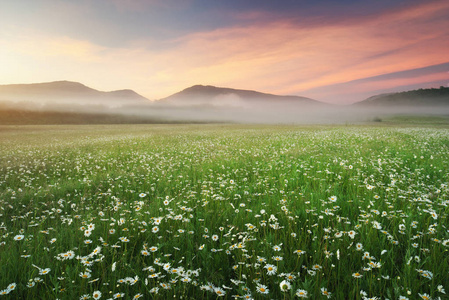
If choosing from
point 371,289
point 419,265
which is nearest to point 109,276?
point 371,289

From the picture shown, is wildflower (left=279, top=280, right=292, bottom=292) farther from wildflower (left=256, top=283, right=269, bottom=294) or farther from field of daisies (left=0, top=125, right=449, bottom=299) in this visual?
wildflower (left=256, top=283, right=269, bottom=294)

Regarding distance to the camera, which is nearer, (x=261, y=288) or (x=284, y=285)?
(x=284, y=285)

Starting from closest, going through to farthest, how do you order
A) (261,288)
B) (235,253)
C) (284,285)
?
1. (284,285)
2. (261,288)
3. (235,253)

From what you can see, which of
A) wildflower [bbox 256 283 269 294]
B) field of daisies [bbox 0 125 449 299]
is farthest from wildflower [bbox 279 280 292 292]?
wildflower [bbox 256 283 269 294]

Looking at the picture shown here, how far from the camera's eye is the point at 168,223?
13.1 ft

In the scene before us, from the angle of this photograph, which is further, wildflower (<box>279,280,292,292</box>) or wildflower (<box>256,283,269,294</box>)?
wildflower (<box>256,283,269,294</box>)

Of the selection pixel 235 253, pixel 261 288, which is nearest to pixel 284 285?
pixel 261 288

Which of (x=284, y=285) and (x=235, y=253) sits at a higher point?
(x=284, y=285)

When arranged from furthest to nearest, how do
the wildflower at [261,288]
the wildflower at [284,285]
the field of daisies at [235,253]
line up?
the field of daisies at [235,253] < the wildflower at [261,288] < the wildflower at [284,285]

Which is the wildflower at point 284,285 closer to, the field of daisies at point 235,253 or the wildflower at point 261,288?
the field of daisies at point 235,253

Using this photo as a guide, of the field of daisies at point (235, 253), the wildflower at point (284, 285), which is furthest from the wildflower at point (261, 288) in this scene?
the wildflower at point (284, 285)

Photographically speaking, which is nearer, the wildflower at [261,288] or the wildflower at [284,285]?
the wildflower at [284,285]

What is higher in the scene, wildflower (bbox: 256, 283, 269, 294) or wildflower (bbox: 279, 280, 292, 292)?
wildflower (bbox: 279, 280, 292, 292)

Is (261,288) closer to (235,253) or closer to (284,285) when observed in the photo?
(284,285)
